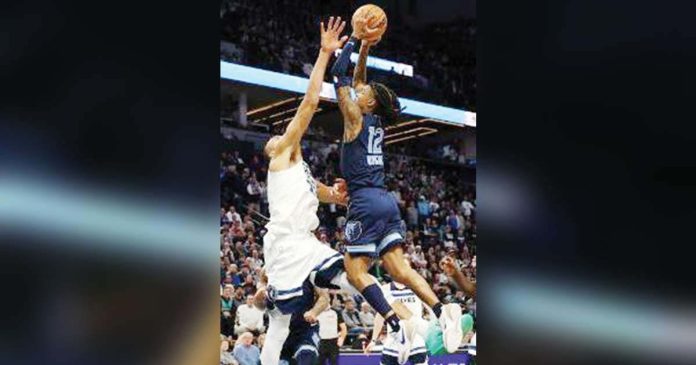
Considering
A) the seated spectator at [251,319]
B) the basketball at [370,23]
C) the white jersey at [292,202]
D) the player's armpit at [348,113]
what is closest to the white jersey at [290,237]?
the white jersey at [292,202]

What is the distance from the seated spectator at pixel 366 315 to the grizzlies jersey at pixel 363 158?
1.86 feet

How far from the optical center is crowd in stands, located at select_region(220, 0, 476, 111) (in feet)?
15.9

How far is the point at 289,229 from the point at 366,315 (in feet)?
1.88

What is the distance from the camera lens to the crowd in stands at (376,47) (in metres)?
4.85

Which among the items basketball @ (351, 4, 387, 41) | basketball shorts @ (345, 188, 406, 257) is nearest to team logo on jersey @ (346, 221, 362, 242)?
basketball shorts @ (345, 188, 406, 257)

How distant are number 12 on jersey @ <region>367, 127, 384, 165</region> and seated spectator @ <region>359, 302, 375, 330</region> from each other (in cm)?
70

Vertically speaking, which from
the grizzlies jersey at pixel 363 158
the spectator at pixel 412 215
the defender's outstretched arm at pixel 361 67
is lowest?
the spectator at pixel 412 215

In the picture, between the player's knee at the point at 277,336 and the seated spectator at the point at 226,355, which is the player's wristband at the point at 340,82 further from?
the seated spectator at the point at 226,355

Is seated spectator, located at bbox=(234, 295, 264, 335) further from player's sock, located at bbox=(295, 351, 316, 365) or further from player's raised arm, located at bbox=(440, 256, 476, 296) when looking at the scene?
player's raised arm, located at bbox=(440, 256, 476, 296)

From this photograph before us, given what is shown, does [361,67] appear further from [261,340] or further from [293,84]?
[261,340]
